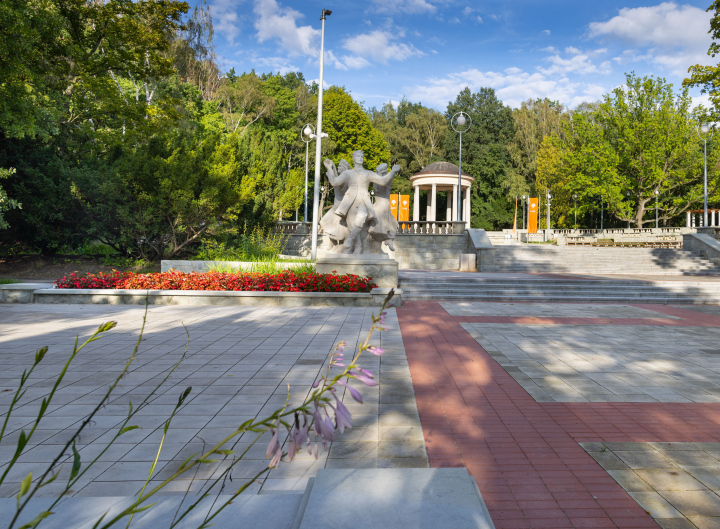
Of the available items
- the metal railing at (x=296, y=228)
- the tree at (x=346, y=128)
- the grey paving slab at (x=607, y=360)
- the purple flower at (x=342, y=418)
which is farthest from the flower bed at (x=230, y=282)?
the tree at (x=346, y=128)

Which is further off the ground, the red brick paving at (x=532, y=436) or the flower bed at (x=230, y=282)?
the flower bed at (x=230, y=282)

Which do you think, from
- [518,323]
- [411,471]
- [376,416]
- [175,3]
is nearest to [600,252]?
[518,323]

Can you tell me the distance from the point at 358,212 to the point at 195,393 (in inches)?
356

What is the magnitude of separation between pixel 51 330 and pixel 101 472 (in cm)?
591

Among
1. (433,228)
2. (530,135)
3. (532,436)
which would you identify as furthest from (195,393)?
(530,135)

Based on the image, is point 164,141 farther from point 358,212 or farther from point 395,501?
point 395,501

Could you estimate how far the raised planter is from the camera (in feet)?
37.7

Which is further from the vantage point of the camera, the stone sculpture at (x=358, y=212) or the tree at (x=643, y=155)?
the tree at (x=643, y=155)

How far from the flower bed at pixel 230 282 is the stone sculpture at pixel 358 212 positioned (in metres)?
1.66

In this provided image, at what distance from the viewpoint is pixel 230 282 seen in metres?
12.4

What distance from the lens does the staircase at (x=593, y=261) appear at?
22.3 metres

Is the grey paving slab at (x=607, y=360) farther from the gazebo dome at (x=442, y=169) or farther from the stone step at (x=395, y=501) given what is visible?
the gazebo dome at (x=442, y=169)

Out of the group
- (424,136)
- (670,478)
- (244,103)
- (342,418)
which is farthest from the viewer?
(424,136)

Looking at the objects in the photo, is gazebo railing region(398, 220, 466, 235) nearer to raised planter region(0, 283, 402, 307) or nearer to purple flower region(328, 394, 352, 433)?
raised planter region(0, 283, 402, 307)
